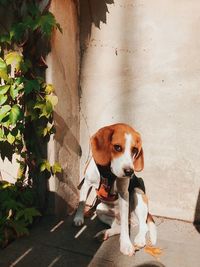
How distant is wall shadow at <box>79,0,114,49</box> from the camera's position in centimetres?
A: 416

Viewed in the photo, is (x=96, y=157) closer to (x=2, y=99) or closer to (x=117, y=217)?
(x=117, y=217)

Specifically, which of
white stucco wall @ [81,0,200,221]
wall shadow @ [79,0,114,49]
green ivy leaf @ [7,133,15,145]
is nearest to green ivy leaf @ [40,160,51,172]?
green ivy leaf @ [7,133,15,145]

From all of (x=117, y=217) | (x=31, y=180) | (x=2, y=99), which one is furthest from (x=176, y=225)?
(x=2, y=99)

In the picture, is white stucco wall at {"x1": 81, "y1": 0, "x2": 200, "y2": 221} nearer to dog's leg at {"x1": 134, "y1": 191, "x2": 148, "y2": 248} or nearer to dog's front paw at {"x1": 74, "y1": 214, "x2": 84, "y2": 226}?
dog's leg at {"x1": 134, "y1": 191, "x2": 148, "y2": 248}

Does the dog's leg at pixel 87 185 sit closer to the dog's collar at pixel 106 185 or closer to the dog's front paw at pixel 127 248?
the dog's collar at pixel 106 185

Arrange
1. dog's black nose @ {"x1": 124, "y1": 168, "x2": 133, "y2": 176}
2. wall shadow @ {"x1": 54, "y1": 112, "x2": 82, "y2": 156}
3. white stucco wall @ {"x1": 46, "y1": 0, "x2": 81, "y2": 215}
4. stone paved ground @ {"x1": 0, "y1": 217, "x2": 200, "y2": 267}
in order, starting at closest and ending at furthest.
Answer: dog's black nose @ {"x1": 124, "y1": 168, "x2": 133, "y2": 176} → stone paved ground @ {"x1": 0, "y1": 217, "x2": 200, "y2": 267} → white stucco wall @ {"x1": 46, "y1": 0, "x2": 81, "y2": 215} → wall shadow @ {"x1": 54, "y1": 112, "x2": 82, "y2": 156}

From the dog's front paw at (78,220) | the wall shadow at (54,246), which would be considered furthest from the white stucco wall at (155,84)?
the wall shadow at (54,246)

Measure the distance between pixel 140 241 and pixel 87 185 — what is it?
0.74 m

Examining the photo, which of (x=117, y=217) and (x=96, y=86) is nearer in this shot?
(x=117, y=217)

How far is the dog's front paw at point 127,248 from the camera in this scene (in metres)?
3.53

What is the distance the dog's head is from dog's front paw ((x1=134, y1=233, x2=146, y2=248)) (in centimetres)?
64

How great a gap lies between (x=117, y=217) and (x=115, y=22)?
1924mm

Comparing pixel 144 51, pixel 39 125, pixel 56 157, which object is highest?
pixel 144 51

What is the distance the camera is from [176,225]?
4129 millimetres
